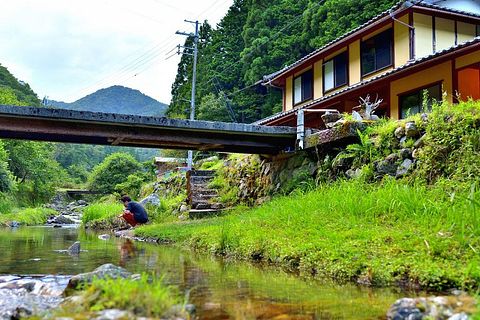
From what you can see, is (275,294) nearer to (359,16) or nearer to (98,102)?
(359,16)

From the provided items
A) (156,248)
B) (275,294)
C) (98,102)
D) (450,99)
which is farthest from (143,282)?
(98,102)

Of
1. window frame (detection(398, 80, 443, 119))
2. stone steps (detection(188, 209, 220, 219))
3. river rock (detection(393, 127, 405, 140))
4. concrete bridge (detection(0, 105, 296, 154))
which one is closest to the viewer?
river rock (detection(393, 127, 405, 140))

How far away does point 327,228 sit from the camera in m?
8.70

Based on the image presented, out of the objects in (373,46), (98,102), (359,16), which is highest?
(98,102)

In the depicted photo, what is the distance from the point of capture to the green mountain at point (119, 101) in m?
108

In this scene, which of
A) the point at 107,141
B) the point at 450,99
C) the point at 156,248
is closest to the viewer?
the point at 156,248

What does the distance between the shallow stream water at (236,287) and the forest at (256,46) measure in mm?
24659

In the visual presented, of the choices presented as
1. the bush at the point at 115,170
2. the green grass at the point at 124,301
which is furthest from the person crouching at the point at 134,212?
the bush at the point at 115,170

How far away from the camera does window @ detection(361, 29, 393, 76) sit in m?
19.5

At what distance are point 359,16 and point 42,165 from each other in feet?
92.6

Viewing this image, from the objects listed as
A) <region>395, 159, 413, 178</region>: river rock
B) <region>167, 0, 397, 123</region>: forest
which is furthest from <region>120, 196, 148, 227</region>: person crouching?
<region>167, 0, 397, 123</region>: forest

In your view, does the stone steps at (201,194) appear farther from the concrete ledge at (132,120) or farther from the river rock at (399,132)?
the river rock at (399,132)

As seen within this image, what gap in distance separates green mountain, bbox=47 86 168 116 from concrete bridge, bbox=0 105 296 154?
9065 cm

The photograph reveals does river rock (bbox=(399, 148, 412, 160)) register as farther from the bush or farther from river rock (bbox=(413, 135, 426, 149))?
the bush
